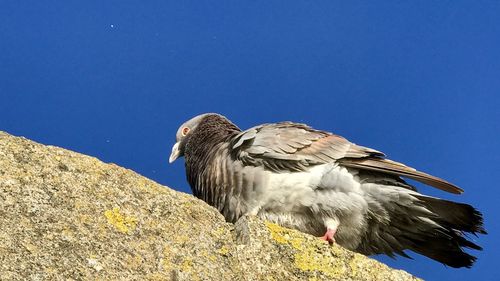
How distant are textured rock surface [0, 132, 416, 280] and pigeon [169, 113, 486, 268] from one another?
185 centimetres

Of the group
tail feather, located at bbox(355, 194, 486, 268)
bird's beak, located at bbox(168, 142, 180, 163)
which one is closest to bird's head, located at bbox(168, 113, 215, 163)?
bird's beak, located at bbox(168, 142, 180, 163)

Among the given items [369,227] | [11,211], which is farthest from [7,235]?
[369,227]

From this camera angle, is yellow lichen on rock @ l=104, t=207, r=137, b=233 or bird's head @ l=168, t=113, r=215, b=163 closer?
yellow lichen on rock @ l=104, t=207, r=137, b=233

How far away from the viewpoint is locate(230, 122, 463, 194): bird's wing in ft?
19.5

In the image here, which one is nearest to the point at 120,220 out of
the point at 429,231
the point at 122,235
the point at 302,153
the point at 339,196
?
the point at 122,235

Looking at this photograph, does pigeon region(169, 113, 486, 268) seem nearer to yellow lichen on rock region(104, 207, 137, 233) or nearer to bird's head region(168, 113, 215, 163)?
bird's head region(168, 113, 215, 163)

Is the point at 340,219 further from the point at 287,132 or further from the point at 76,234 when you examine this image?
the point at 76,234

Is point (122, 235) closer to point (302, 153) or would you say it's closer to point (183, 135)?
point (302, 153)

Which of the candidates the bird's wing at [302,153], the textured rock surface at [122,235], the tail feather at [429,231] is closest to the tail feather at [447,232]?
the tail feather at [429,231]

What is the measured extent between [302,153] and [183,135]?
1.99 m

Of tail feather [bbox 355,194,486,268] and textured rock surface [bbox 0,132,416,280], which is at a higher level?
tail feather [bbox 355,194,486,268]

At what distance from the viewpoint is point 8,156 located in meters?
A: 3.42

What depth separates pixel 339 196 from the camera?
5.72m

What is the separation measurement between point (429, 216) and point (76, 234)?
354cm
